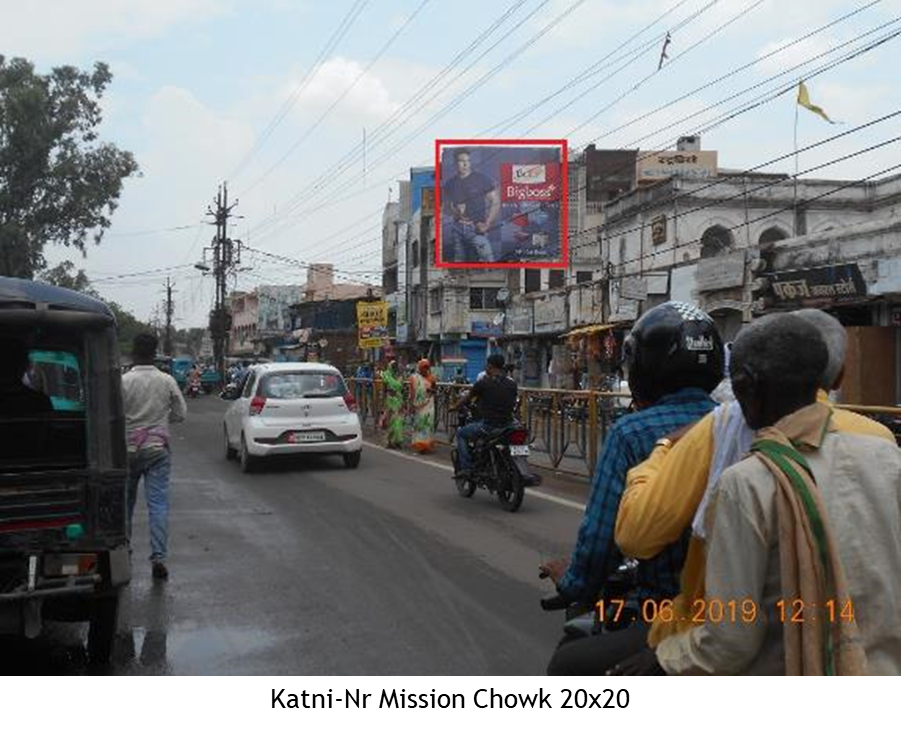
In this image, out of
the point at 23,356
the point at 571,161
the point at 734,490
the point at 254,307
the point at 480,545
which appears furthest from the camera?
the point at 254,307

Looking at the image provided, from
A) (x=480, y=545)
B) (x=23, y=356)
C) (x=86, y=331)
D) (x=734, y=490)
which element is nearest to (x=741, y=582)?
(x=734, y=490)

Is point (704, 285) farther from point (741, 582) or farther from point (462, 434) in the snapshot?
point (741, 582)

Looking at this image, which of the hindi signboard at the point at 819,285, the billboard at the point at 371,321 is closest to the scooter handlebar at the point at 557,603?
the hindi signboard at the point at 819,285

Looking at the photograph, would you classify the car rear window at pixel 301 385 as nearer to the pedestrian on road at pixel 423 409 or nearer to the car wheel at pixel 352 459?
Result: the car wheel at pixel 352 459

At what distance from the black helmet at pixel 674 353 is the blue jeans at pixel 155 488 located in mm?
5280

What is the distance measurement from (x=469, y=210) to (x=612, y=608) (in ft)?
109

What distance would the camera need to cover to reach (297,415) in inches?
548

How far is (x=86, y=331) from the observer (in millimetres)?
5328

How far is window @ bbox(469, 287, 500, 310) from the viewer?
47875 millimetres

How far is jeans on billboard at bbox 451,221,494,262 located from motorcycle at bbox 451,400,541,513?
24701mm

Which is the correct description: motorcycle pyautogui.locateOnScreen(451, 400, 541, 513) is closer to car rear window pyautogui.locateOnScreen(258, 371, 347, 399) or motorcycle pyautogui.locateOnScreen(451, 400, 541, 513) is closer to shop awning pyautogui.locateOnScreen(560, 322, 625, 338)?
car rear window pyautogui.locateOnScreen(258, 371, 347, 399)

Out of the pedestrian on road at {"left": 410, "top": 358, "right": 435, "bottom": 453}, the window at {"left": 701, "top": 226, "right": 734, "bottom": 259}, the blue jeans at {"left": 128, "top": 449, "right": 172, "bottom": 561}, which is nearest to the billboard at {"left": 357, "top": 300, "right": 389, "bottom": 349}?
the window at {"left": 701, "top": 226, "right": 734, "bottom": 259}

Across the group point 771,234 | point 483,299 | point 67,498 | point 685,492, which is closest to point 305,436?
point 67,498

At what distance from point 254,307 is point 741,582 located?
10316 cm
